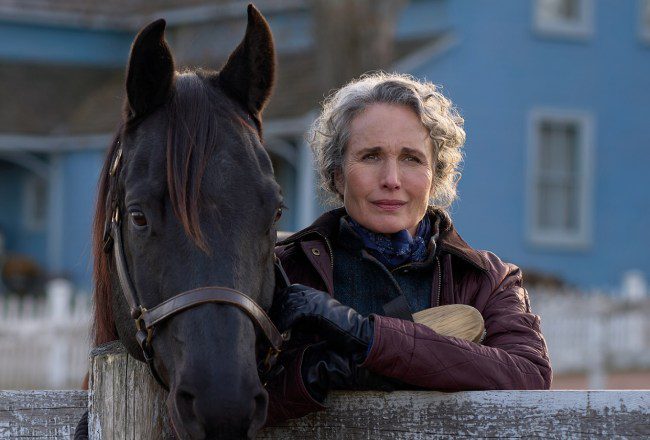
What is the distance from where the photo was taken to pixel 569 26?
19.1m

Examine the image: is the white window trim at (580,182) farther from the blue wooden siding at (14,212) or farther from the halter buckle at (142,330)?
the halter buckle at (142,330)

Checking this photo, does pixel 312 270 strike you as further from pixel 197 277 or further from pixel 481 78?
pixel 481 78

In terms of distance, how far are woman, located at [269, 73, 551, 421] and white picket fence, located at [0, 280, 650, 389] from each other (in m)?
10.4

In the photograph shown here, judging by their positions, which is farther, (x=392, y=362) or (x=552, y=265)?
(x=552, y=265)

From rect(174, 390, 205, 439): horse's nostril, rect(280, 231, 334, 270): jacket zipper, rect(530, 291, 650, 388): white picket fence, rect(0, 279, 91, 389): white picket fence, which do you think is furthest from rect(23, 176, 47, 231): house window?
rect(174, 390, 205, 439): horse's nostril

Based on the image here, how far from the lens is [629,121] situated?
1969cm

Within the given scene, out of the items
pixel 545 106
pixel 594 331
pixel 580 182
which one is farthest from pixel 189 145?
pixel 580 182

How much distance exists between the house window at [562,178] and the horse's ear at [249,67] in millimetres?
16010

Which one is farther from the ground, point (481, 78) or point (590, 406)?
point (481, 78)

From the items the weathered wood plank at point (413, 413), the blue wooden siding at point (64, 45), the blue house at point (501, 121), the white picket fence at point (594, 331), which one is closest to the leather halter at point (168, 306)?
the weathered wood plank at point (413, 413)

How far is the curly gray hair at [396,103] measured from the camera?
3.26 metres

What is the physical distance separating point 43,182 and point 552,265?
32.7ft

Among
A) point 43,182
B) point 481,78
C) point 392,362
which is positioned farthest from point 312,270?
point 43,182

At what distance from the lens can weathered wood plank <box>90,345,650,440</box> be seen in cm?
263
